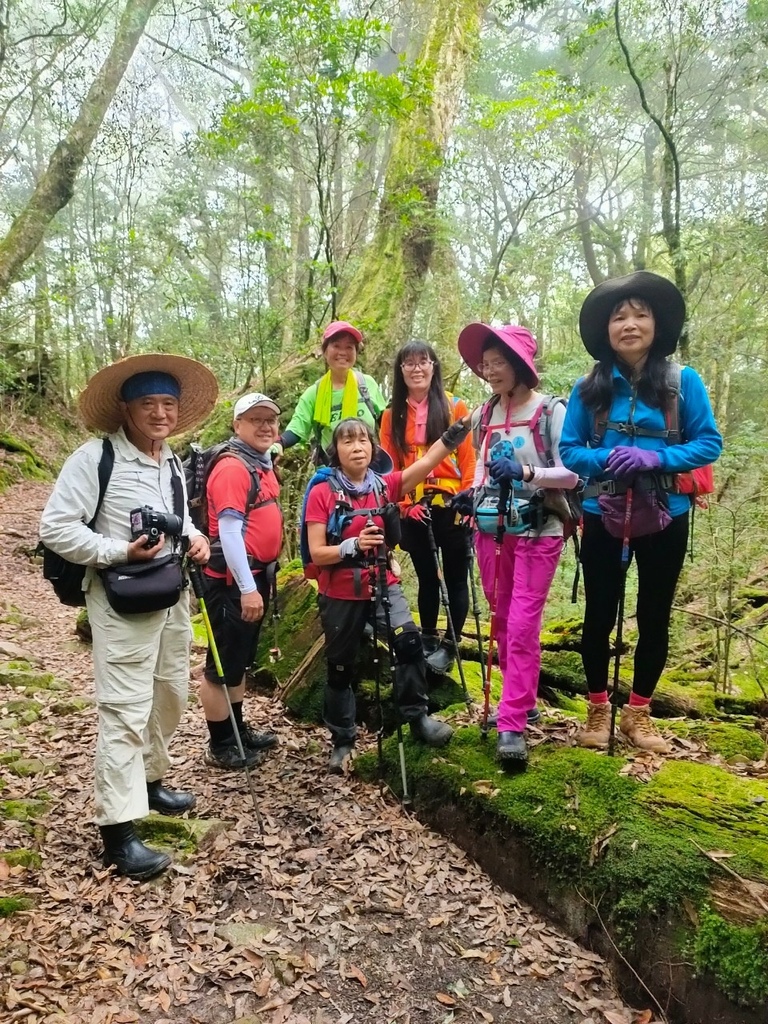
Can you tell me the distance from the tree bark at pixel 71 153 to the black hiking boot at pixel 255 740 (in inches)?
499

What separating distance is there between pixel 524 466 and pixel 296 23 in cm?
862

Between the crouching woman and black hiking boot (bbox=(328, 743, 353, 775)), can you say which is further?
black hiking boot (bbox=(328, 743, 353, 775))

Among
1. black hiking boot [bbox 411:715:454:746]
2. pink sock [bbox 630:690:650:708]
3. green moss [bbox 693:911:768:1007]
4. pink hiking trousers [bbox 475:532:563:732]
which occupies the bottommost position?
green moss [bbox 693:911:768:1007]

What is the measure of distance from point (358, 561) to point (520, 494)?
4.04 ft

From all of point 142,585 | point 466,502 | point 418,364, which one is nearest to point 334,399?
point 418,364

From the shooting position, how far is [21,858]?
3559 mm

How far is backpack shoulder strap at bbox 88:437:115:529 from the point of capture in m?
3.49

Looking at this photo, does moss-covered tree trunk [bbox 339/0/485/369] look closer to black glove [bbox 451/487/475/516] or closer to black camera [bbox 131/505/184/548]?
black glove [bbox 451/487/475/516]

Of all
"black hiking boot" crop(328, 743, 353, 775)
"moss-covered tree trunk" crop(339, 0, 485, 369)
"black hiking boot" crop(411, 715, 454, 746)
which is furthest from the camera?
"moss-covered tree trunk" crop(339, 0, 485, 369)

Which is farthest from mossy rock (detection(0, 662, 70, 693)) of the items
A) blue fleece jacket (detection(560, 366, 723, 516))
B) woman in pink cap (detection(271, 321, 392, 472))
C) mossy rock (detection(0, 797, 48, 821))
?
blue fleece jacket (detection(560, 366, 723, 516))

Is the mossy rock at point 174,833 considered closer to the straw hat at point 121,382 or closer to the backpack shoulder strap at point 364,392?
the straw hat at point 121,382

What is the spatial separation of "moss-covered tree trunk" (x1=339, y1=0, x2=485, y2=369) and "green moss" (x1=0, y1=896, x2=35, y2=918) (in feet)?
28.9

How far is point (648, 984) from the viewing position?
2934mm

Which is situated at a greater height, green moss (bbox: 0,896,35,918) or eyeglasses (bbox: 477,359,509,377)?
eyeglasses (bbox: 477,359,509,377)
